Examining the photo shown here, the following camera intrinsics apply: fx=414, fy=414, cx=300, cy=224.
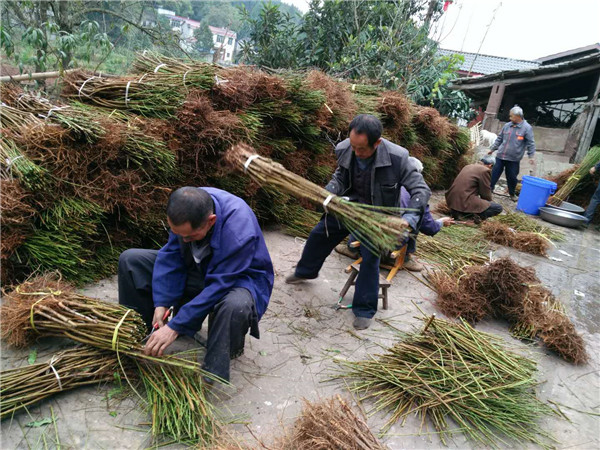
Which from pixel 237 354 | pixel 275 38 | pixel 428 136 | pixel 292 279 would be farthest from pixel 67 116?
pixel 275 38

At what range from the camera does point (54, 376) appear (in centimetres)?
202

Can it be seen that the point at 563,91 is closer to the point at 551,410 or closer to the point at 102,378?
the point at 551,410

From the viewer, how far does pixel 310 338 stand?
9.86 feet

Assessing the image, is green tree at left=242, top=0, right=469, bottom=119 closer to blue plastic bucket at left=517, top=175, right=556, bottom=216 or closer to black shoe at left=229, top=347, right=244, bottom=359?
blue plastic bucket at left=517, top=175, right=556, bottom=216

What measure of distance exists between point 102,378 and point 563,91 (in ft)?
43.4

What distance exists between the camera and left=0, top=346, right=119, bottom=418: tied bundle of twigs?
6.30 ft

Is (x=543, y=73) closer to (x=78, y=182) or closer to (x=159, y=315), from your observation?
(x=78, y=182)

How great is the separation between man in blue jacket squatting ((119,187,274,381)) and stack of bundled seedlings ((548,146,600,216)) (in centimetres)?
778

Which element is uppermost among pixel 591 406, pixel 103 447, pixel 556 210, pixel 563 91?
pixel 563 91

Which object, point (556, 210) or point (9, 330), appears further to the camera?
point (556, 210)

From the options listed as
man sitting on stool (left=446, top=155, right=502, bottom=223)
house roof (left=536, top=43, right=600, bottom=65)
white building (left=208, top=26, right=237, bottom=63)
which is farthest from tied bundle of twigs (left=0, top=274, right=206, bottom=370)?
house roof (left=536, top=43, right=600, bottom=65)

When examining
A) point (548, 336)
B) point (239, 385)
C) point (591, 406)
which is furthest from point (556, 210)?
point (239, 385)

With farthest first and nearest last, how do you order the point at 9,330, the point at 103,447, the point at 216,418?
the point at 9,330
the point at 216,418
the point at 103,447

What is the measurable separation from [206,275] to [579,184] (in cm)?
875
